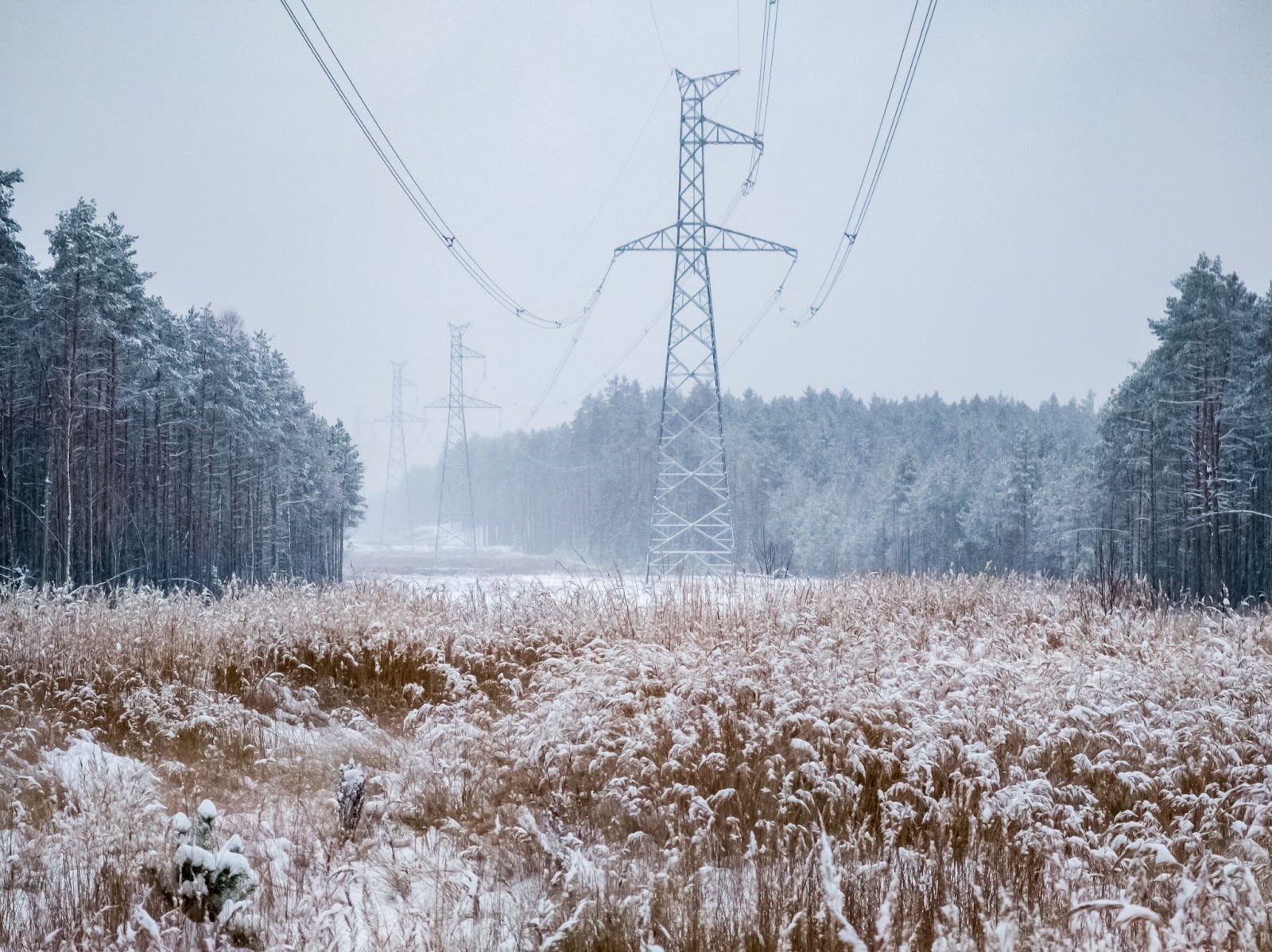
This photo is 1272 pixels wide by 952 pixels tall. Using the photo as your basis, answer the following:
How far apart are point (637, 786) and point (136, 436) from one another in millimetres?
21815

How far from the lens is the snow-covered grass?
2.54 m

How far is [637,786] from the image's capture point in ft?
12.5

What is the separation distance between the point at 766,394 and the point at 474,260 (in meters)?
49.3

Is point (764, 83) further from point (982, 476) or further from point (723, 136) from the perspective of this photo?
point (982, 476)

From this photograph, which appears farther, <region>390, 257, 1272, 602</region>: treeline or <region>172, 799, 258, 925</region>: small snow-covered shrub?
<region>390, 257, 1272, 602</region>: treeline

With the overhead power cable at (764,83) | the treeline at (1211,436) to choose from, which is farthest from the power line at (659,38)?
the treeline at (1211,436)

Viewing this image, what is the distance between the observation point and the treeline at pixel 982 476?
74.5ft

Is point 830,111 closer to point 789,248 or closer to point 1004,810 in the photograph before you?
point 789,248

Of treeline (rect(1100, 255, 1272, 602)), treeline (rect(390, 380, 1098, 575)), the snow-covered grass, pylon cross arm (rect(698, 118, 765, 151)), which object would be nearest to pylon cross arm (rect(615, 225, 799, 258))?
pylon cross arm (rect(698, 118, 765, 151))

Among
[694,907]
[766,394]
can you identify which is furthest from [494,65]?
[766,394]

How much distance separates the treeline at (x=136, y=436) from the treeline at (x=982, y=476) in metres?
15.0

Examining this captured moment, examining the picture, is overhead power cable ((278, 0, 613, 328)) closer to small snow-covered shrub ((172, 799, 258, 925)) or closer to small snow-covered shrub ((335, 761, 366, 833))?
small snow-covered shrub ((335, 761, 366, 833))

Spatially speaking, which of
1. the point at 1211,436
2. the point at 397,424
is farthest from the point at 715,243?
the point at 397,424

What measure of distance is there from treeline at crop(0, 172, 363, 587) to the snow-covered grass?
7138mm
